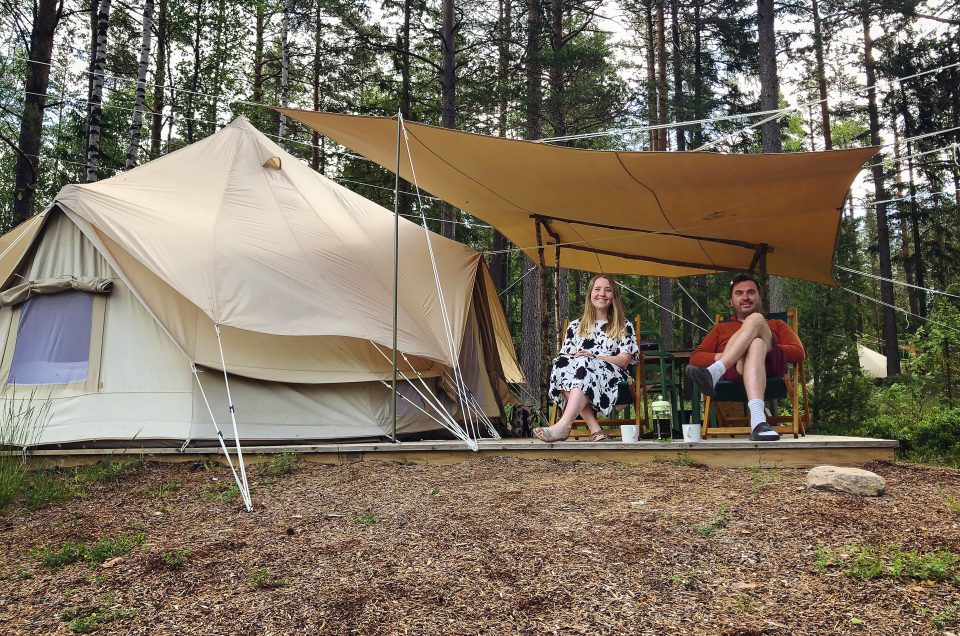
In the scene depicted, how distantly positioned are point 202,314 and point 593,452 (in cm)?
261

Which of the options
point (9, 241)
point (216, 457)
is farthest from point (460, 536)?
point (9, 241)

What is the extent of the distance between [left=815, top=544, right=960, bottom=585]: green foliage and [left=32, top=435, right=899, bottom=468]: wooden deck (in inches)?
59.8

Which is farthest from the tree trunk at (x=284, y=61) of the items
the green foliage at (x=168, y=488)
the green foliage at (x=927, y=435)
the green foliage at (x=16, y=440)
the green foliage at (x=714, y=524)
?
the green foliage at (x=714, y=524)

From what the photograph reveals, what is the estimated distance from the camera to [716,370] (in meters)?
3.89

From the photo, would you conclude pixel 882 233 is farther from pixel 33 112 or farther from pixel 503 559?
pixel 503 559

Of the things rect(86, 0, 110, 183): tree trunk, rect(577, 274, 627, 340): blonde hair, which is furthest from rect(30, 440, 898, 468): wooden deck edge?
rect(86, 0, 110, 183): tree trunk

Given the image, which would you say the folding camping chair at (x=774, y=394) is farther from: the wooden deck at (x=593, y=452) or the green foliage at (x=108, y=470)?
the green foliage at (x=108, y=470)

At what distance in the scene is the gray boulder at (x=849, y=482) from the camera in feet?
9.12

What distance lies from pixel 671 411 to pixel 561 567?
8.71 ft

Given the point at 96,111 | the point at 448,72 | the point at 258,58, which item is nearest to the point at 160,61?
the point at 258,58

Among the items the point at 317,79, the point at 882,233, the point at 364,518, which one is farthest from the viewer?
the point at 882,233

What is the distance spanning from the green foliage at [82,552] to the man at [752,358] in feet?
9.28

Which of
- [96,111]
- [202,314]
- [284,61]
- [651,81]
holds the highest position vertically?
[284,61]

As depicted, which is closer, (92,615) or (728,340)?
(92,615)
